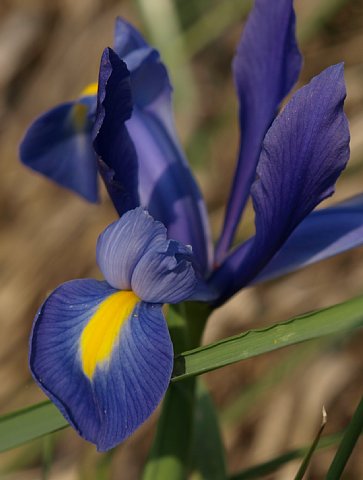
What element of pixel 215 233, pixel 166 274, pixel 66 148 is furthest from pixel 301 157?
pixel 215 233

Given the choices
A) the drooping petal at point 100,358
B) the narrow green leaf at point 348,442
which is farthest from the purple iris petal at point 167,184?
the narrow green leaf at point 348,442

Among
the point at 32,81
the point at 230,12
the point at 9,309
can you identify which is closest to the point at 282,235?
the point at 230,12

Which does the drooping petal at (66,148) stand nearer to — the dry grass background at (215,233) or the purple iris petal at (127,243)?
the purple iris petal at (127,243)

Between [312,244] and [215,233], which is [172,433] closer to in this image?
[312,244]

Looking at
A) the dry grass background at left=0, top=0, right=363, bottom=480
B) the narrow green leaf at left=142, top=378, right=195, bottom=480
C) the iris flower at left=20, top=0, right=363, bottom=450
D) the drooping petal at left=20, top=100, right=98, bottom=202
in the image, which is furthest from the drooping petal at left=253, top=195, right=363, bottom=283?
the dry grass background at left=0, top=0, right=363, bottom=480

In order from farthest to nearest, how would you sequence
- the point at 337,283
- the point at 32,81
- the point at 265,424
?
the point at 32,81 < the point at 337,283 < the point at 265,424

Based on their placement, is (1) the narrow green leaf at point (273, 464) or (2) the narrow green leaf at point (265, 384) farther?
(2) the narrow green leaf at point (265, 384)

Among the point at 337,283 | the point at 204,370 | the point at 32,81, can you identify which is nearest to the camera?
the point at 204,370

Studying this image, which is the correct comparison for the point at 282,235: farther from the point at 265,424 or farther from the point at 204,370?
the point at 265,424
